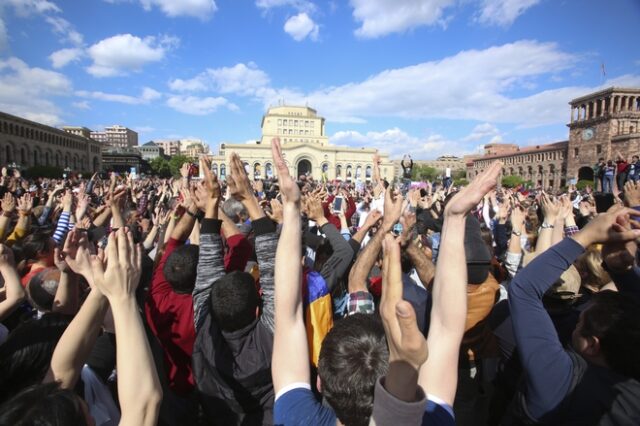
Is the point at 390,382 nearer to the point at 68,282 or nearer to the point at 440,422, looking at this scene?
the point at 440,422

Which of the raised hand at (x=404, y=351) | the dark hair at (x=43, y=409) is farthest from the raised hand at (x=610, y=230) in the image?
the dark hair at (x=43, y=409)

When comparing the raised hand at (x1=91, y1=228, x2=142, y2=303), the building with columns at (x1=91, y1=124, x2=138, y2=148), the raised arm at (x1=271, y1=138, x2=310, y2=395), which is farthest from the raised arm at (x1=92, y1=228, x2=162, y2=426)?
the building with columns at (x1=91, y1=124, x2=138, y2=148)

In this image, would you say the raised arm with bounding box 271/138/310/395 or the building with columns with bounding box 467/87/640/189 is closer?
the raised arm with bounding box 271/138/310/395

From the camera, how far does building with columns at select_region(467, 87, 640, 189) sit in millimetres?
45656

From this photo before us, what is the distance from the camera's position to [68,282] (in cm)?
225

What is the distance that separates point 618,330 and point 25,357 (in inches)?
106

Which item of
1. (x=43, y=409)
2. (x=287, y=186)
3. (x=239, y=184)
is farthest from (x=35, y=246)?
(x=287, y=186)

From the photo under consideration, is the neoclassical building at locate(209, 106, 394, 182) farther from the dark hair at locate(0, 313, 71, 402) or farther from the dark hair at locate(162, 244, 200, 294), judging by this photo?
the dark hair at locate(0, 313, 71, 402)

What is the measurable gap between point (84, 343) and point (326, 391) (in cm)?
106

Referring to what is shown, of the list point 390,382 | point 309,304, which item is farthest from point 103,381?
point 390,382

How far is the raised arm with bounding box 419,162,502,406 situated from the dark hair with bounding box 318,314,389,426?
0.60 feet

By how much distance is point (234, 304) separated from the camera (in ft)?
6.72

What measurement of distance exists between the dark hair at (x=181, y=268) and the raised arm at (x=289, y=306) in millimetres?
1208

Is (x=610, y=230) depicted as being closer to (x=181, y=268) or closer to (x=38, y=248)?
(x=181, y=268)
